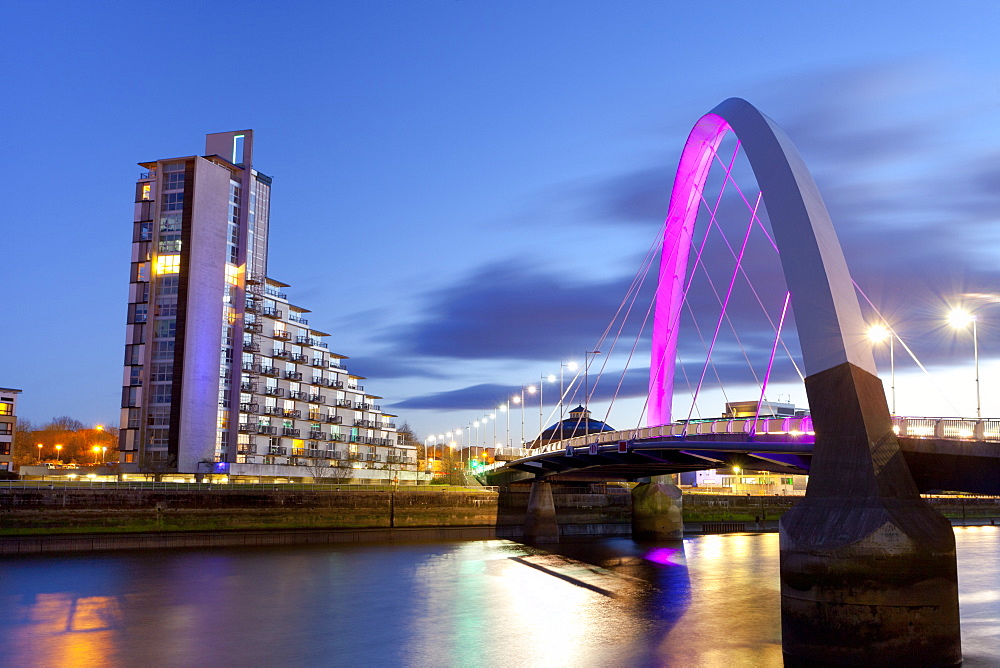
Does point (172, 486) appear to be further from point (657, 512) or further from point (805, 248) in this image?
point (805, 248)

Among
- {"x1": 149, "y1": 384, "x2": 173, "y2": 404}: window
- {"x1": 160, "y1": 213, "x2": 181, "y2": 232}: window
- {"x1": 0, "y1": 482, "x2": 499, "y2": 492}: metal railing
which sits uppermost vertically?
{"x1": 160, "y1": 213, "x2": 181, "y2": 232}: window

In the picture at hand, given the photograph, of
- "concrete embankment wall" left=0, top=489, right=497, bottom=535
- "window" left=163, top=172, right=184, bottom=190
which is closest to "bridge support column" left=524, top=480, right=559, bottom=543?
"concrete embankment wall" left=0, top=489, right=497, bottom=535

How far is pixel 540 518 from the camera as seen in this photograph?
66.0 metres

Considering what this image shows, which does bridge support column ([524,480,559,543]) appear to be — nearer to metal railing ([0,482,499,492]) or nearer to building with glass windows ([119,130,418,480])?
metal railing ([0,482,499,492])

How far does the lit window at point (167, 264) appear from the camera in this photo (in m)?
78.8

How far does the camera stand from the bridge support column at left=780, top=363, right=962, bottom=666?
69.0ft

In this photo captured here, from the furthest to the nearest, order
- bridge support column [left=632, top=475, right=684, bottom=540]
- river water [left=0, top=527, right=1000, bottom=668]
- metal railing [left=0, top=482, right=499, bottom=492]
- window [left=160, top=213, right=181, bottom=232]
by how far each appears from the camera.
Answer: window [left=160, top=213, right=181, bottom=232] → bridge support column [left=632, top=475, right=684, bottom=540] → metal railing [left=0, top=482, right=499, bottom=492] → river water [left=0, top=527, right=1000, bottom=668]

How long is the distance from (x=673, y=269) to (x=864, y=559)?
1255 inches

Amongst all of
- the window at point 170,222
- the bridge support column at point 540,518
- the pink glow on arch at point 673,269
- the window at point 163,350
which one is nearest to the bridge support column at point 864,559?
the pink glow on arch at point 673,269

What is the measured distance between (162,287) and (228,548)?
31694 millimetres

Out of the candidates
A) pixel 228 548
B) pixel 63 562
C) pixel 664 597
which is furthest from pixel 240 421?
pixel 664 597

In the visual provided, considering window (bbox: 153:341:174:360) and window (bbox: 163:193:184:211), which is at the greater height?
window (bbox: 163:193:184:211)

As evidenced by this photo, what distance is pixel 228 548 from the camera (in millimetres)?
55500

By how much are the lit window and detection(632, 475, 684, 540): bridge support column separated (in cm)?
4386
